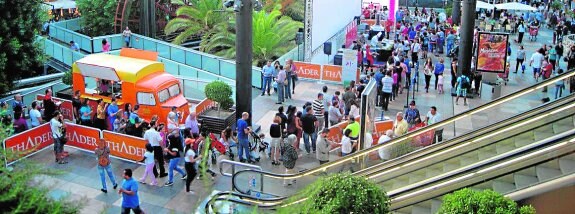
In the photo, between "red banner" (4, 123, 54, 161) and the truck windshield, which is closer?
"red banner" (4, 123, 54, 161)

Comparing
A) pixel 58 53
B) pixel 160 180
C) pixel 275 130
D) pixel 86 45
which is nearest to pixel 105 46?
pixel 86 45

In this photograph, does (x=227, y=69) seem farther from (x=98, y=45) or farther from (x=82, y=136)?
(x=82, y=136)

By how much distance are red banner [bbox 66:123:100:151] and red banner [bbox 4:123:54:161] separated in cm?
53

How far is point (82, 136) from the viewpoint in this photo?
1596 centimetres

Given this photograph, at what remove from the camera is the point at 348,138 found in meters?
14.4

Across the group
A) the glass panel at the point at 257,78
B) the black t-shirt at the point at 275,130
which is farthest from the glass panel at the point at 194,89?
the black t-shirt at the point at 275,130

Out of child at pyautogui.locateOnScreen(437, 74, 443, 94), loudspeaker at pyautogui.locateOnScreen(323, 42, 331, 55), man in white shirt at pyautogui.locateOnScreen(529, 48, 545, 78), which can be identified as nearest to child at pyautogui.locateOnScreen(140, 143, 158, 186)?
child at pyautogui.locateOnScreen(437, 74, 443, 94)

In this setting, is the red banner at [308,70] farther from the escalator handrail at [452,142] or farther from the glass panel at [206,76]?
the escalator handrail at [452,142]

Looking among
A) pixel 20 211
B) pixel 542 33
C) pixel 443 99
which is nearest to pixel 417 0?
pixel 542 33

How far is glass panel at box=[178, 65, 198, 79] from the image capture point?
76.6 feet

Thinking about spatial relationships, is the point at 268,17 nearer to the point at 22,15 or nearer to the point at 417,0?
the point at 22,15

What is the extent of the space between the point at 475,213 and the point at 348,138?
6345 millimetres

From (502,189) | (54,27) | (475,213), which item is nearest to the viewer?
→ (475,213)

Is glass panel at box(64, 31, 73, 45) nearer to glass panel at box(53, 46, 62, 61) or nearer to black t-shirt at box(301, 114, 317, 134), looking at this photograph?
glass panel at box(53, 46, 62, 61)
